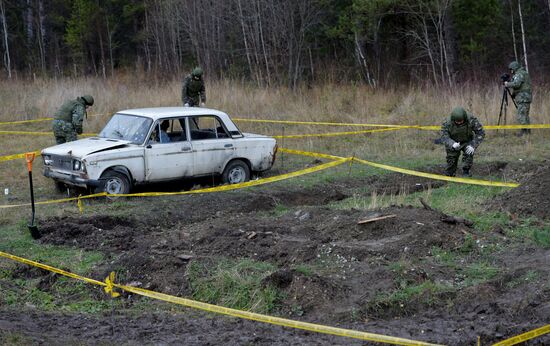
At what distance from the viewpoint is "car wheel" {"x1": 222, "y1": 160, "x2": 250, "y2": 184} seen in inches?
545

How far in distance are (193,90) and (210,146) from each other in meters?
5.51

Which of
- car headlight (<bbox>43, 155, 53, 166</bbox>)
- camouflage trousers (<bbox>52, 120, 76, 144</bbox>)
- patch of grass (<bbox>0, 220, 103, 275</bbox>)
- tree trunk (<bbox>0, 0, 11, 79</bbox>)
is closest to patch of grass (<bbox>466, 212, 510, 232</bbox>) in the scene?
patch of grass (<bbox>0, 220, 103, 275</bbox>)

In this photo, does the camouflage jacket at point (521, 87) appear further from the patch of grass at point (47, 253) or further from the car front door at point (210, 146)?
the patch of grass at point (47, 253)

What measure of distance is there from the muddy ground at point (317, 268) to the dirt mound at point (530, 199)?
0.07ft

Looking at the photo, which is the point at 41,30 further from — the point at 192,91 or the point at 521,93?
the point at 521,93

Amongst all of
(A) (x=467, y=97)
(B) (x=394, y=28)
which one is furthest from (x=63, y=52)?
(A) (x=467, y=97)

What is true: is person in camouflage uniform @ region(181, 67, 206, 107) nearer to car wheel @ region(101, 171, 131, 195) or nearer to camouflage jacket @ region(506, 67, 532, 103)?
car wheel @ region(101, 171, 131, 195)

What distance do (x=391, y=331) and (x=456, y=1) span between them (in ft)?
72.9

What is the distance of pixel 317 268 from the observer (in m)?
8.38

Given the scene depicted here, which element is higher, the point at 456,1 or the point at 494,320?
the point at 456,1

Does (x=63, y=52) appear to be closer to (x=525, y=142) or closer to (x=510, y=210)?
(x=525, y=142)

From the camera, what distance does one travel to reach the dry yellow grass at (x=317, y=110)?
16.6 meters

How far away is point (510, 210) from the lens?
34.7 ft

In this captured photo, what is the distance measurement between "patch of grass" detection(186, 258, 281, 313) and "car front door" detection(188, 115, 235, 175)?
4.82m
